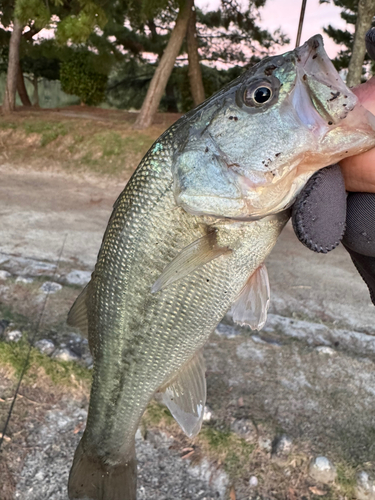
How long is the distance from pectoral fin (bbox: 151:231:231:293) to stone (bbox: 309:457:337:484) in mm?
1435

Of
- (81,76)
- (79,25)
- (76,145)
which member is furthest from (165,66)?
(81,76)

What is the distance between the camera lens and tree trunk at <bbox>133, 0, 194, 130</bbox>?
29.0ft

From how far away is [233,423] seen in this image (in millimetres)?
2434

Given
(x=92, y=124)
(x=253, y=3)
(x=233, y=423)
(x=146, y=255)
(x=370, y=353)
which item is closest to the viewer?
(x=146, y=255)

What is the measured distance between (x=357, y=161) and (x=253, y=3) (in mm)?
10700

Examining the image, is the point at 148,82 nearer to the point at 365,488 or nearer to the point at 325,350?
the point at 325,350

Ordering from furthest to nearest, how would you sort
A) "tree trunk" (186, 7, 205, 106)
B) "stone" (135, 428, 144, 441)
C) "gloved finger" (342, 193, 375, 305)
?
"tree trunk" (186, 7, 205, 106) → "stone" (135, 428, 144, 441) → "gloved finger" (342, 193, 375, 305)

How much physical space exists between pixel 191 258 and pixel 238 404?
1558 millimetres

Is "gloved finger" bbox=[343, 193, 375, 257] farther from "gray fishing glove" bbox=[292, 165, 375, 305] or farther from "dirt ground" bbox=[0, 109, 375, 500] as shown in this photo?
"dirt ground" bbox=[0, 109, 375, 500]

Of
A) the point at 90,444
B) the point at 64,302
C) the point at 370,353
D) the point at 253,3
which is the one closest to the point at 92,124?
the point at 253,3

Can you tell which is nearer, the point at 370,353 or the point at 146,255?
the point at 146,255

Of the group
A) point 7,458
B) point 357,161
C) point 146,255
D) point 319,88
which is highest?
point 319,88

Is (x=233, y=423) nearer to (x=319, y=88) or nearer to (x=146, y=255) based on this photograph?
(x=146, y=255)

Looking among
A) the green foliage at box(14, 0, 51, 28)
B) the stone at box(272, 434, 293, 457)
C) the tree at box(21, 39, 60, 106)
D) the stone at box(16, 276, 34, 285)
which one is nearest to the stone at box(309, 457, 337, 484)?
the stone at box(272, 434, 293, 457)
